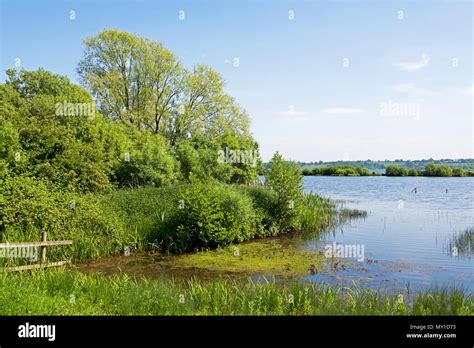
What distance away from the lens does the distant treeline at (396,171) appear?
74.9 metres

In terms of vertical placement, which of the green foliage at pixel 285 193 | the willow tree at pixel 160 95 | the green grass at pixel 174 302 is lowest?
the green grass at pixel 174 302

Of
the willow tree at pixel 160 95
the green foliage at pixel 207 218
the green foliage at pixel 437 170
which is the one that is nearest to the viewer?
the green foliage at pixel 207 218

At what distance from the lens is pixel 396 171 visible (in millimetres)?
86125

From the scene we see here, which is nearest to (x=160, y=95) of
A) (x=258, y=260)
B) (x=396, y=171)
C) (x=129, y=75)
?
(x=129, y=75)

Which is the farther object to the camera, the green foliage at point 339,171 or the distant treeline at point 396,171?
the green foliage at point 339,171

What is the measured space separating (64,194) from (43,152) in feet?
10.7

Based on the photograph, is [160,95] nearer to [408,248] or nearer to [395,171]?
[408,248]

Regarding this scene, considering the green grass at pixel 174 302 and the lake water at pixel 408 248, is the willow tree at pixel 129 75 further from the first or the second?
the green grass at pixel 174 302

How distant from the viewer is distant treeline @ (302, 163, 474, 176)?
74.9 metres

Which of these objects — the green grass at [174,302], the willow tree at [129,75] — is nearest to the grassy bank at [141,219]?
the green grass at [174,302]

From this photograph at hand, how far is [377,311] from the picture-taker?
703 cm

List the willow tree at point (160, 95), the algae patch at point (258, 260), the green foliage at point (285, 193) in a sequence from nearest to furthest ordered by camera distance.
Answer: the algae patch at point (258, 260)
the green foliage at point (285, 193)
the willow tree at point (160, 95)
